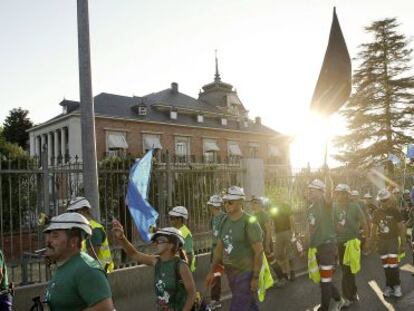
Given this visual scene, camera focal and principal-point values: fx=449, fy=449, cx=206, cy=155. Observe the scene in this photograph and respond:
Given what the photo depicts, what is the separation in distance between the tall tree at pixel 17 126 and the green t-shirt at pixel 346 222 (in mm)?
62116

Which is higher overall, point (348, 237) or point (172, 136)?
point (172, 136)

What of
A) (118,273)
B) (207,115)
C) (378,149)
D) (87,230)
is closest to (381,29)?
(378,149)

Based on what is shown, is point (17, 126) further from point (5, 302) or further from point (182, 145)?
point (5, 302)

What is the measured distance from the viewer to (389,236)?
8.32m

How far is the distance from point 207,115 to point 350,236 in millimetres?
46500

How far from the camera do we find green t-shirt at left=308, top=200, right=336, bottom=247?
686 cm

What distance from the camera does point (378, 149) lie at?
45625 mm

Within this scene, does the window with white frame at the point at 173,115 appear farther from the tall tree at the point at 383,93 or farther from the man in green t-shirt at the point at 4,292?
the man in green t-shirt at the point at 4,292

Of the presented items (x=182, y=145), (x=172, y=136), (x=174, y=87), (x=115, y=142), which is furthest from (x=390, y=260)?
(x=174, y=87)

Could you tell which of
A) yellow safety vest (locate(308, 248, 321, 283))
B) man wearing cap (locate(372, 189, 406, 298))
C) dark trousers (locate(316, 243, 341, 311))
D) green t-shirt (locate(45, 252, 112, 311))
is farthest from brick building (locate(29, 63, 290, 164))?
green t-shirt (locate(45, 252, 112, 311))

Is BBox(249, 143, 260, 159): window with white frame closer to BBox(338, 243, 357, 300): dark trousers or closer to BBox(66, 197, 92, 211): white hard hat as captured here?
BBox(338, 243, 357, 300): dark trousers

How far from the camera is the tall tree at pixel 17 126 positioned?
6344 cm

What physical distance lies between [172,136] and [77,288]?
150 feet

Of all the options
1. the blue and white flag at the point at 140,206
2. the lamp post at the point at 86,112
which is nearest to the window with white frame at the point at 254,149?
the blue and white flag at the point at 140,206
